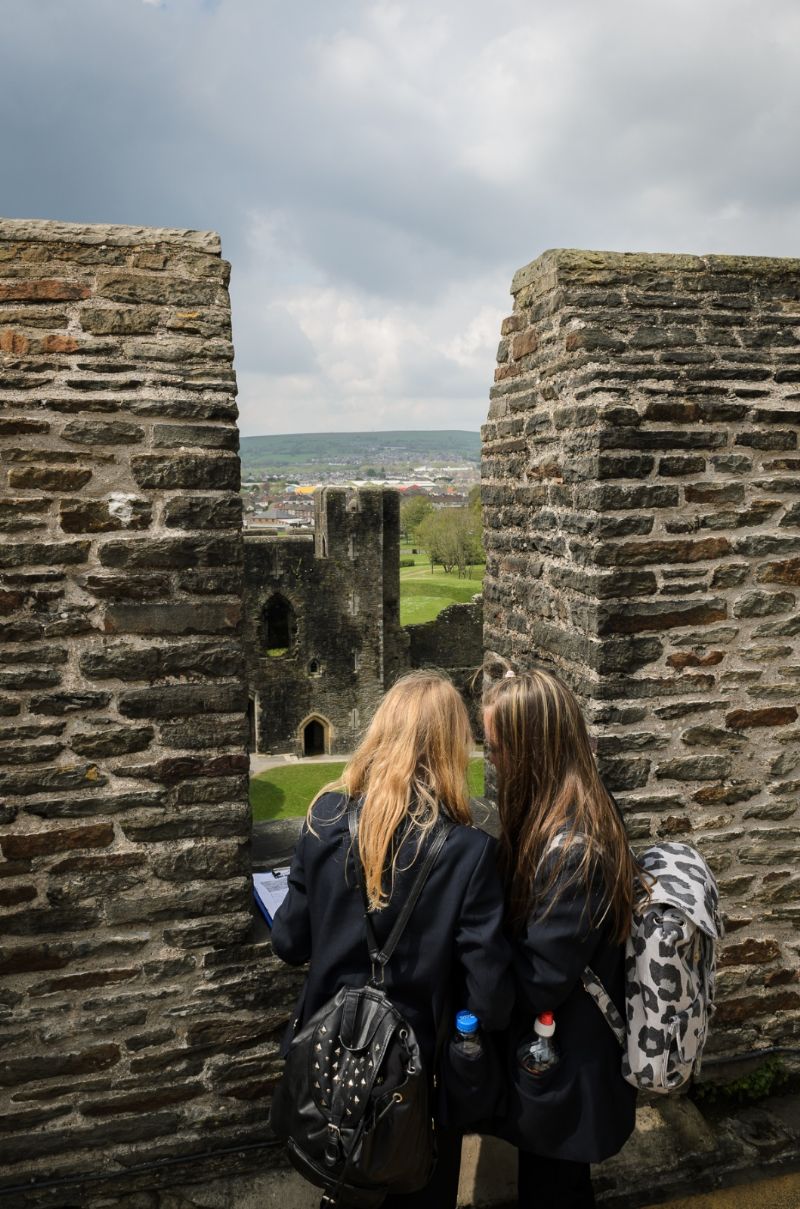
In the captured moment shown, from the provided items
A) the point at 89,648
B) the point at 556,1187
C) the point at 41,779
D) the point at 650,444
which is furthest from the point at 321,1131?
the point at 650,444

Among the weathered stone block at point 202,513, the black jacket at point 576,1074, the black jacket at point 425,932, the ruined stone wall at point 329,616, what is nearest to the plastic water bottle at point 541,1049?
the black jacket at point 576,1074

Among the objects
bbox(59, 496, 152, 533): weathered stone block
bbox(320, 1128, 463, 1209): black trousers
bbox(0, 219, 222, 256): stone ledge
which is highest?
bbox(0, 219, 222, 256): stone ledge

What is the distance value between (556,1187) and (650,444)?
106 inches

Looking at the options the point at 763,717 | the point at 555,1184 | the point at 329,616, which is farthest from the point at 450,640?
the point at 555,1184

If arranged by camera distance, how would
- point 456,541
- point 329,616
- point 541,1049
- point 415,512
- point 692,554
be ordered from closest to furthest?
point 541,1049
point 692,554
point 329,616
point 456,541
point 415,512

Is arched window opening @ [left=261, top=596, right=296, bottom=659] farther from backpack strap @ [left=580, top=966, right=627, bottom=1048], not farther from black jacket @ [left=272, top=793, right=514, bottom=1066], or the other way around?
backpack strap @ [left=580, top=966, right=627, bottom=1048]

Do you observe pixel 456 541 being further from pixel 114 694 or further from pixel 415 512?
pixel 114 694

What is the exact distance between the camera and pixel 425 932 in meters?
2.38

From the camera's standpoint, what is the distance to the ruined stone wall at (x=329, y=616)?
25141 mm

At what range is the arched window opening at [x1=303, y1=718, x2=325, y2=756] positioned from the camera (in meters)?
26.3

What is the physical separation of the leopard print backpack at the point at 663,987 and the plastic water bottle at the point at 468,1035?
0.36 m

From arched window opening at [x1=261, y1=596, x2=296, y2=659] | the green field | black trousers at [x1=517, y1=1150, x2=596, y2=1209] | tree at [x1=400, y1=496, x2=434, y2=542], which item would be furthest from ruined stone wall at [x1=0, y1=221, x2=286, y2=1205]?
tree at [x1=400, y1=496, x2=434, y2=542]

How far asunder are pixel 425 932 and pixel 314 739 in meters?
24.6

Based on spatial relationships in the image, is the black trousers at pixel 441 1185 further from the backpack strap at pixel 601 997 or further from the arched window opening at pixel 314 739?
the arched window opening at pixel 314 739
